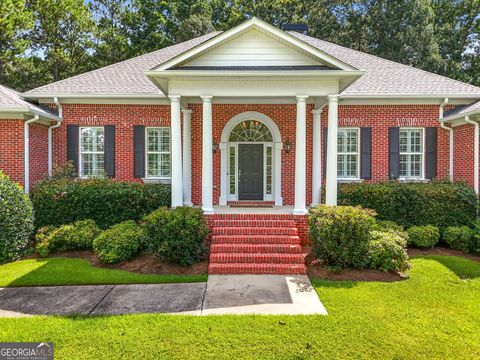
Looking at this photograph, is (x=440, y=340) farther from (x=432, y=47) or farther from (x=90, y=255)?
(x=432, y=47)

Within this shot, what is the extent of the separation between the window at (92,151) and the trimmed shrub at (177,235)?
188 inches

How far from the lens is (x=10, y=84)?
72.5 feet

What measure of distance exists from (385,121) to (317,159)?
9.68 feet

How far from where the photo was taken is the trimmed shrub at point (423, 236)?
344 inches

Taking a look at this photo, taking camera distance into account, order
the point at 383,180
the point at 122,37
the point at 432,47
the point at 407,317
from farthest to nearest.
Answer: the point at 122,37 < the point at 432,47 < the point at 383,180 < the point at 407,317

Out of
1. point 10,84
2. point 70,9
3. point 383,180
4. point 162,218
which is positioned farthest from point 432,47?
point 10,84

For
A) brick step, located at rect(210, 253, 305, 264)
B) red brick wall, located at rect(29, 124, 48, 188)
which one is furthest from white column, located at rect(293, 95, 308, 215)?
red brick wall, located at rect(29, 124, 48, 188)

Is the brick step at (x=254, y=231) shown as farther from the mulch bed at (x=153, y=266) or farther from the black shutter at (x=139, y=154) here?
the black shutter at (x=139, y=154)

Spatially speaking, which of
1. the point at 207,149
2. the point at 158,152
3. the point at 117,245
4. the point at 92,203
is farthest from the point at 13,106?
the point at 207,149

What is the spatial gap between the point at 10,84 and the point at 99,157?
53.4 feet

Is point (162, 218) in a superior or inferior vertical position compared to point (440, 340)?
superior

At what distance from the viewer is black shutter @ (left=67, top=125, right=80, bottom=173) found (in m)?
11.1

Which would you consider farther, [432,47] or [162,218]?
[432,47]

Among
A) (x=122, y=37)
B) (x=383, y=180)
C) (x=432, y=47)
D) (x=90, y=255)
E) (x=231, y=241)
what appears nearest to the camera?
(x=231, y=241)
